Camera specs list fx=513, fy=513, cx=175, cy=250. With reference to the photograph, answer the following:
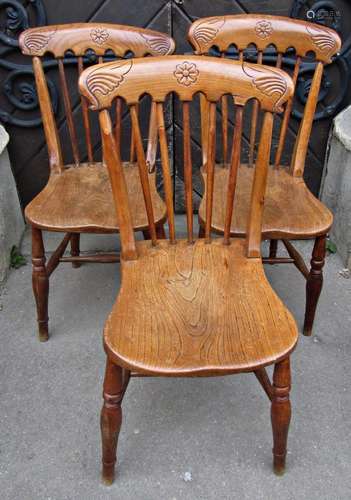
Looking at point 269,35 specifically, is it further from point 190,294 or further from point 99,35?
point 190,294

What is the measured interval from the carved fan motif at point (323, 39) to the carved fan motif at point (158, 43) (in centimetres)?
54

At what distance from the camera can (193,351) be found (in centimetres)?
132

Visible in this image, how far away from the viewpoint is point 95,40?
201 cm

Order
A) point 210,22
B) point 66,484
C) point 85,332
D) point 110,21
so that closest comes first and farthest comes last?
1. point 66,484
2. point 210,22
3. point 85,332
4. point 110,21

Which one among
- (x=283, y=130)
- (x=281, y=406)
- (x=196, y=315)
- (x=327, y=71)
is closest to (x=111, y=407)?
(x=196, y=315)

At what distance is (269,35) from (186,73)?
73 centimetres

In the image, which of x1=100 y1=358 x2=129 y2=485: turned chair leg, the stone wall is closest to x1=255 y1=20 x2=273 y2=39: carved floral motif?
the stone wall

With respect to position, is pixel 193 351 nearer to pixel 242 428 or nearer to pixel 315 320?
pixel 242 428

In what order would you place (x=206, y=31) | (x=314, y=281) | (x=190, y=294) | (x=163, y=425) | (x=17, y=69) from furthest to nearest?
(x=17, y=69), (x=314, y=281), (x=206, y=31), (x=163, y=425), (x=190, y=294)

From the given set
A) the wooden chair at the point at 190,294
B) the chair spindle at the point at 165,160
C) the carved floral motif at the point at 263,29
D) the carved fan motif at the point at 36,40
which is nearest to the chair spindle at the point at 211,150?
the wooden chair at the point at 190,294

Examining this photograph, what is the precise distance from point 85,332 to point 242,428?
796 millimetres

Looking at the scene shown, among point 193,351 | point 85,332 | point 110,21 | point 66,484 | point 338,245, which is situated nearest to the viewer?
point 193,351

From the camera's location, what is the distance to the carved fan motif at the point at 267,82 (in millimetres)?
1407

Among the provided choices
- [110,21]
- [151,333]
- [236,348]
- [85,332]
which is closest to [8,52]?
[110,21]
